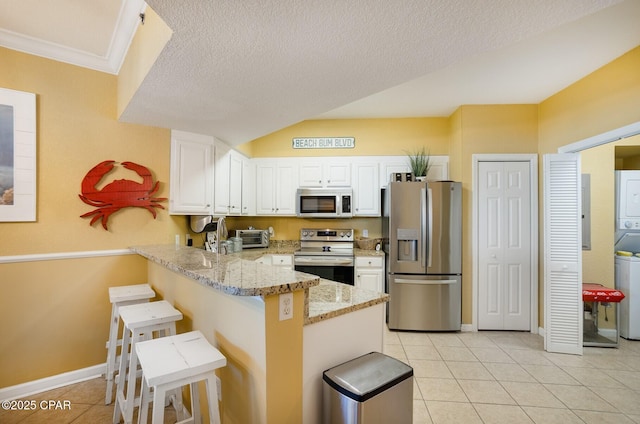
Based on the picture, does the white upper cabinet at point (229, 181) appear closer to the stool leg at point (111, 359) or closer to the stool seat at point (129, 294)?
the stool seat at point (129, 294)

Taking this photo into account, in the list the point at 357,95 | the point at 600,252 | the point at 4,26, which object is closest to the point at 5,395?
the point at 4,26

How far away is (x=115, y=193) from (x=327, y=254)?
7.98 feet

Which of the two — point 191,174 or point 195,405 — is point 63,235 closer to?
point 191,174

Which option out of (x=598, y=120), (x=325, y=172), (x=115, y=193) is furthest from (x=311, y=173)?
(x=598, y=120)

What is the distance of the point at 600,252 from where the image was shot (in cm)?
352

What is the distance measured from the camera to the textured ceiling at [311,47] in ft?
4.23

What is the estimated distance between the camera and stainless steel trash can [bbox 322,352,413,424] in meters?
1.21

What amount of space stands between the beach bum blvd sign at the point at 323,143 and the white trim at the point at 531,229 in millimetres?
1654

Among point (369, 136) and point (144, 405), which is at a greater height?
point (369, 136)

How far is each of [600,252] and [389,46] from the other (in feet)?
12.6

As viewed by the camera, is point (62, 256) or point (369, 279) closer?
point (62, 256)

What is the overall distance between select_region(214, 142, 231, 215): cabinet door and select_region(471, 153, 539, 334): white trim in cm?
298

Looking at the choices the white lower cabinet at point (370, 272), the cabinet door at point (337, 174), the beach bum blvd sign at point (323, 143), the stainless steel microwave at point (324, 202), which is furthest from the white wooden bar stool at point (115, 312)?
the beach bum blvd sign at point (323, 143)

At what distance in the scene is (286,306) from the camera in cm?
128
